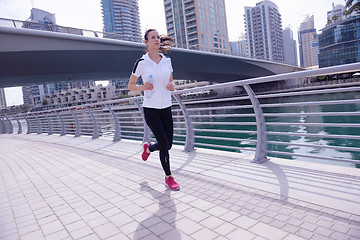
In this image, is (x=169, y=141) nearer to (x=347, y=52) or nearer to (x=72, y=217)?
(x=72, y=217)

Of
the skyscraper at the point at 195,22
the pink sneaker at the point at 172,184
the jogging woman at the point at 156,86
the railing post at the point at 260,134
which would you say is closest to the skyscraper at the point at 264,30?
the skyscraper at the point at 195,22

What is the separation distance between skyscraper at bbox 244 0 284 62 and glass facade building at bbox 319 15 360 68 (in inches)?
3015

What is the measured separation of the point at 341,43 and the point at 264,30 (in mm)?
89129

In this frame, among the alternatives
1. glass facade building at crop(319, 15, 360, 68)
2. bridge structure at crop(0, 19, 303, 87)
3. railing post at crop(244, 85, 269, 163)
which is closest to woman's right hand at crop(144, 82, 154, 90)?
railing post at crop(244, 85, 269, 163)

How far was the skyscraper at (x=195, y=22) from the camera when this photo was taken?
83.2m

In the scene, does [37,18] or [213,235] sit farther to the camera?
[37,18]

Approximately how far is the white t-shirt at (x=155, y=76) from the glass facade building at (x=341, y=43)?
78.5m

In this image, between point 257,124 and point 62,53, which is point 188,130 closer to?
point 257,124

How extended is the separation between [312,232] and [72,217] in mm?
2244

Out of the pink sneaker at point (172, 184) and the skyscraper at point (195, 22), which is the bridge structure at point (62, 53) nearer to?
the pink sneaker at point (172, 184)

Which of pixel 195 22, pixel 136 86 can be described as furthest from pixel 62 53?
pixel 195 22

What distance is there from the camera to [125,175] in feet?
12.9

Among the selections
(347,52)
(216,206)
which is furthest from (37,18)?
(216,206)

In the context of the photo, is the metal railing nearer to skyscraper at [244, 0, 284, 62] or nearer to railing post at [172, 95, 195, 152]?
railing post at [172, 95, 195, 152]
